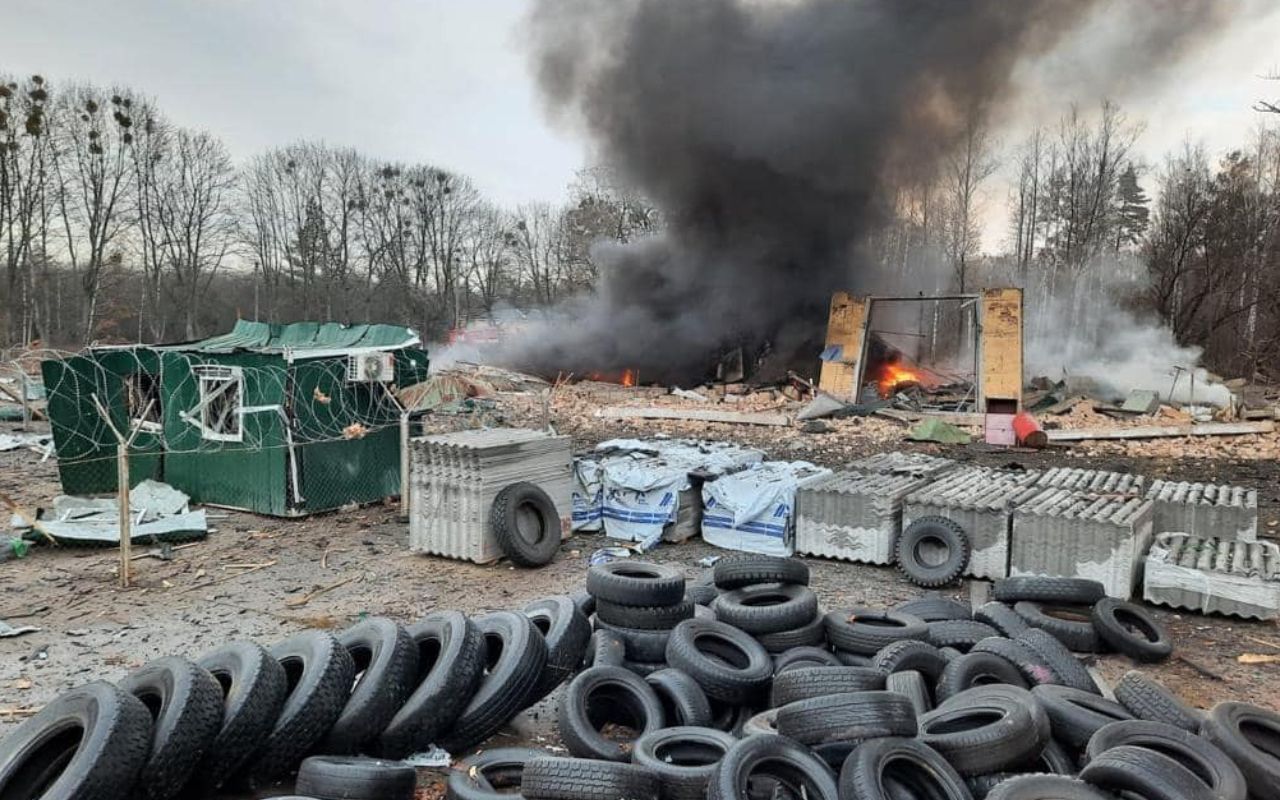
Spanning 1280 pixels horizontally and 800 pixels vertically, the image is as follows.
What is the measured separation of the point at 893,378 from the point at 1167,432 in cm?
902

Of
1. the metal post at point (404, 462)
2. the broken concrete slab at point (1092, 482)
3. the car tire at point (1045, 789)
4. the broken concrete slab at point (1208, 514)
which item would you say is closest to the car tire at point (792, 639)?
the car tire at point (1045, 789)

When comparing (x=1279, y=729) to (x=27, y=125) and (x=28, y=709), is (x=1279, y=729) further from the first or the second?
(x=27, y=125)

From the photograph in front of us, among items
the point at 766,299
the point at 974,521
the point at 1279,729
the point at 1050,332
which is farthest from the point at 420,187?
the point at 1279,729

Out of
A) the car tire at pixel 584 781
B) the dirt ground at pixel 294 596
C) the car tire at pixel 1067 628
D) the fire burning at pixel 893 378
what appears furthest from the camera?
the fire burning at pixel 893 378

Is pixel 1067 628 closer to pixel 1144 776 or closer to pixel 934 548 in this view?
pixel 934 548

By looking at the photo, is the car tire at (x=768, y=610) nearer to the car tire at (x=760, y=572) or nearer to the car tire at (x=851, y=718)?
the car tire at (x=760, y=572)

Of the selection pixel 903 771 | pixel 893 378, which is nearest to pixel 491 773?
pixel 903 771

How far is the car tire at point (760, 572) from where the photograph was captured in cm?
521

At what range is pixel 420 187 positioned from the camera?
164 ft

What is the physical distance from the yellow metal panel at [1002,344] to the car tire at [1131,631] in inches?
535

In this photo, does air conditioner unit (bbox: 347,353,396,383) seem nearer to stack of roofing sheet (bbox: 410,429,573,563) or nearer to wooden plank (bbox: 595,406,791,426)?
stack of roofing sheet (bbox: 410,429,573,563)

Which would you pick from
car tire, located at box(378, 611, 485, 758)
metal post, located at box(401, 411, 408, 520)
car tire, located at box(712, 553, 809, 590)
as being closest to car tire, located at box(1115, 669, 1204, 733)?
car tire, located at box(712, 553, 809, 590)

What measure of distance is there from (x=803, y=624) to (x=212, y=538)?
7.02 meters

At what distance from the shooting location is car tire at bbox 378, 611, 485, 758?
146 inches
